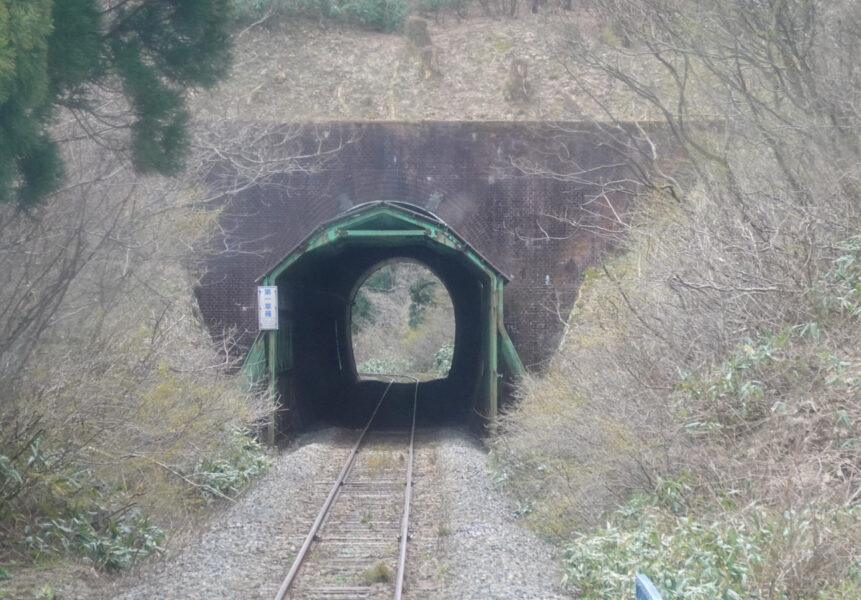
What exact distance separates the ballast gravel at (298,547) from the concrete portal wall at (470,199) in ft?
19.3

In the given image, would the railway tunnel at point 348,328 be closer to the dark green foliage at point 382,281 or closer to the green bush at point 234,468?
the green bush at point 234,468

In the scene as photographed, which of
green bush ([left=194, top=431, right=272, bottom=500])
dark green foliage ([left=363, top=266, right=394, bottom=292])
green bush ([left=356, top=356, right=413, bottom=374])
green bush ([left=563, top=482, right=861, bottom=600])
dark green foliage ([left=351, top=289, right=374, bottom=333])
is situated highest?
dark green foliage ([left=363, top=266, right=394, bottom=292])

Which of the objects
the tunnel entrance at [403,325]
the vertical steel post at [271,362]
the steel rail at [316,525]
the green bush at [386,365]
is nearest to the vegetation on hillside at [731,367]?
the steel rail at [316,525]

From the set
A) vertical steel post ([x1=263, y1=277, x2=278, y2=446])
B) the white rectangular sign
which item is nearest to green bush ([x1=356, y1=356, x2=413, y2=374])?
vertical steel post ([x1=263, y1=277, x2=278, y2=446])

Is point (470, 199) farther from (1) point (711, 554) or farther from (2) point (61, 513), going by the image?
(1) point (711, 554)

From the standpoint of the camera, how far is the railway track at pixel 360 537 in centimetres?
816

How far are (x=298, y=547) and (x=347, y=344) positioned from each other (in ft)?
59.7

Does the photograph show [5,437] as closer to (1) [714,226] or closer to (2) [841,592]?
(2) [841,592]

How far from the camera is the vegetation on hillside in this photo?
21.5 feet

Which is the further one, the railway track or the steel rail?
the railway track

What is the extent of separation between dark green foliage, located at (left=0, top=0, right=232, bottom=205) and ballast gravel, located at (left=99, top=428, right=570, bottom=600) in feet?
11.5

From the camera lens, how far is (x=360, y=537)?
10.1 meters

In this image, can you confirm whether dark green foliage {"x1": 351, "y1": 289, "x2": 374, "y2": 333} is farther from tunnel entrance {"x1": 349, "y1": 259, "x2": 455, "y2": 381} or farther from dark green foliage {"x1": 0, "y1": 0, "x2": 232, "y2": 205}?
dark green foliage {"x1": 0, "y1": 0, "x2": 232, "y2": 205}

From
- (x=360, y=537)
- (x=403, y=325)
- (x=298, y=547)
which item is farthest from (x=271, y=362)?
(x=403, y=325)
